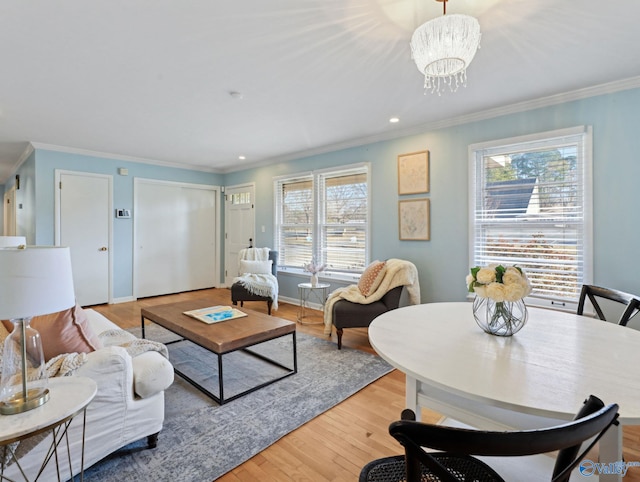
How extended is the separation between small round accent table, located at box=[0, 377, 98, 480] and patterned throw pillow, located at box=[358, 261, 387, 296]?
258 cm

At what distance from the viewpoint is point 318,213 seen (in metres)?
4.88

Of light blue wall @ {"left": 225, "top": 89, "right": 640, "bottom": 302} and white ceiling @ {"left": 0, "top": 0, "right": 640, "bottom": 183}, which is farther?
light blue wall @ {"left": 225, "top": 89, "right": 640, "bottom": 302}

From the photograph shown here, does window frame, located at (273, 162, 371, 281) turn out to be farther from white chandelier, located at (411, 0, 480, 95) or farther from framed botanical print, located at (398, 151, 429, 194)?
white chandelier, located at (411, 0, 480, 95)

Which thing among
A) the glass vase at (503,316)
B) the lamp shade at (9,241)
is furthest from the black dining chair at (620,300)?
the lamp shade at (9,241)

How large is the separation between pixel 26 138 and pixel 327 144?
13.1 ft

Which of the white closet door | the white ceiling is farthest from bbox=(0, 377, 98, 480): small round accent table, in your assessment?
the white closet door

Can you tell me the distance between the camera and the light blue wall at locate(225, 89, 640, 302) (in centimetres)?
262

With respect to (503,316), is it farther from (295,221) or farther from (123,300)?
(123,300)

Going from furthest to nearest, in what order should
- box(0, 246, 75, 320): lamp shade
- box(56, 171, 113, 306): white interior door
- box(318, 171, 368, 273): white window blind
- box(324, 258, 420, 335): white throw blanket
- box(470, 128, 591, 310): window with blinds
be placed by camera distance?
box(56, 171, 113, 306): white interior door, box(318, 171, 368, 273): white window blind, box(324, 258, 420, 335): white throw blanket, box(470, 128, 591, 310): window with blinds, box(0, 246, 75, 320): lamp shade

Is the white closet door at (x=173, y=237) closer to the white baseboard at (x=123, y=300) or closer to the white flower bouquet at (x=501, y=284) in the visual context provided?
the white baseboard at (x=123, y=300)

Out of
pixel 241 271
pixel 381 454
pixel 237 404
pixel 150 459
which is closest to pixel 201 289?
pixel 241 271

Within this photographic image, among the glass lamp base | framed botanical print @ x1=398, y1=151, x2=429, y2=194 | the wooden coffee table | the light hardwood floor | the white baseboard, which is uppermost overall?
framed botanical print @ x1=398, y1=151, x2=429, y2=194

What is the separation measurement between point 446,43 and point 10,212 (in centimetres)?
925

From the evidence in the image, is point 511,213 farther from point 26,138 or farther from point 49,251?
point 26,138
